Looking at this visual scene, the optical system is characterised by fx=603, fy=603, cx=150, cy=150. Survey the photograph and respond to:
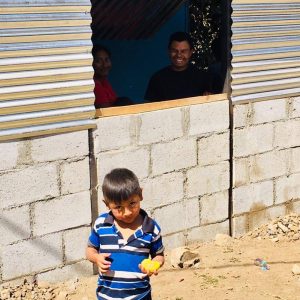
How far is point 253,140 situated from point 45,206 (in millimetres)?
2417

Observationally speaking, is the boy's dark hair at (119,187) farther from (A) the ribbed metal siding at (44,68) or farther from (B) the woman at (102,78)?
(B) the woman at (102,78)

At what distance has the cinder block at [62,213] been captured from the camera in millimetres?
4938

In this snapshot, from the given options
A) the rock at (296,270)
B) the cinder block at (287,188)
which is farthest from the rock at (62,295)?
the cinder block at (287,188)

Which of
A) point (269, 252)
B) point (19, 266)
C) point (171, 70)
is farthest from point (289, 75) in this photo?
point (19, 266)

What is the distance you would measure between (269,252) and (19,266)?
2530mm

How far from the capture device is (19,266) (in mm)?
4898

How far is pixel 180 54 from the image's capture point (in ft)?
20.3

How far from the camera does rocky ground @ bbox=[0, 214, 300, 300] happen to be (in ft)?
16.6

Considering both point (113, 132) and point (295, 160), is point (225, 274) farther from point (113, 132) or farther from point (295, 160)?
point (295, 160)

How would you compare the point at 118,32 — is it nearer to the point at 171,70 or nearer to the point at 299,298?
the point at 171,70

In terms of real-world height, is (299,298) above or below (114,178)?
below

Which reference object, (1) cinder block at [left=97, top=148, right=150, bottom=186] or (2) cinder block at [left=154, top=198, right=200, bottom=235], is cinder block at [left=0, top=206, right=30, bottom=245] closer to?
(1) cinder block at [left=97, top=148, right=150, bottom=186]

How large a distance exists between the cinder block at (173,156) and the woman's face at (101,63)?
97cm

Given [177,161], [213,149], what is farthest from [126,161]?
[213,149]
